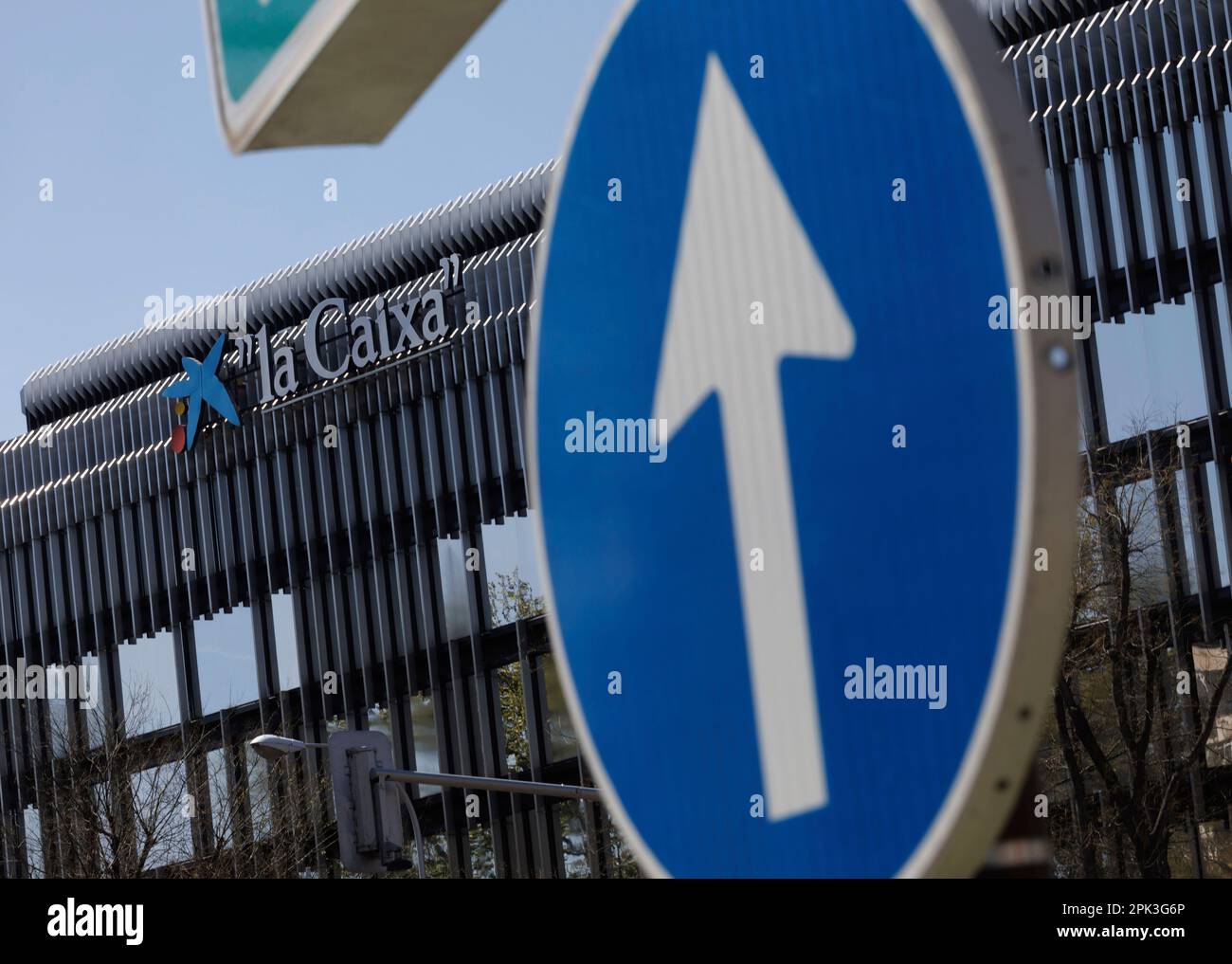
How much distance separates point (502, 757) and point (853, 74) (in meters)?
35.4

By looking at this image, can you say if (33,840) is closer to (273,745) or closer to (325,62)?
(273,745)

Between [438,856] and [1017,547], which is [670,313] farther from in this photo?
[438,856]

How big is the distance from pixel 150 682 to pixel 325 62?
133 ft

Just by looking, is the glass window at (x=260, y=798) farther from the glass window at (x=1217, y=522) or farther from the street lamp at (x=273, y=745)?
the glass window at (x=1217, y=522)

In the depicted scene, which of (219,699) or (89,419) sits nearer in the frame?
(219,699)

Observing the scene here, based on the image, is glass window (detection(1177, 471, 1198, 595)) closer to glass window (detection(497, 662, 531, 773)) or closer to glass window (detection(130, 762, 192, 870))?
glass window (detection(497, 662, 531, 773))

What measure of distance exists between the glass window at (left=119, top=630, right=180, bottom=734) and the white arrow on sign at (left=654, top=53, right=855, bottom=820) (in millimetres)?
37959

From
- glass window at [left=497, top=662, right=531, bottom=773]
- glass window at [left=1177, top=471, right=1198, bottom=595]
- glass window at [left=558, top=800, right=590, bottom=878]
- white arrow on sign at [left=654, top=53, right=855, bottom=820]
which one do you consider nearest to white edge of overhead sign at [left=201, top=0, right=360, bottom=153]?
white arrow on sign at [left=654, top=53, right=855, bottom=820]

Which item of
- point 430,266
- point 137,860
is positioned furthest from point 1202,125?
point 137,860

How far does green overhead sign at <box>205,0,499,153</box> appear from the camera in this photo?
157 cm

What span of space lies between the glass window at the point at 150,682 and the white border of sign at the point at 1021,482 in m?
38.2

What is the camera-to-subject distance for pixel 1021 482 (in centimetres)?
111

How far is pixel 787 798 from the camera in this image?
1.28 meters

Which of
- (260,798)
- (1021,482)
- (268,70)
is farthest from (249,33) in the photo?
(260,798)
